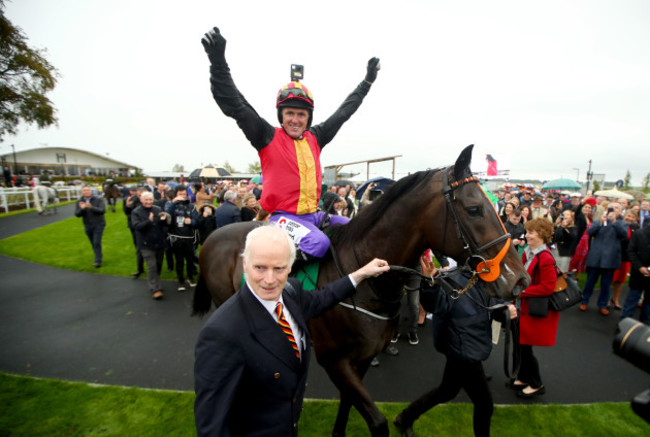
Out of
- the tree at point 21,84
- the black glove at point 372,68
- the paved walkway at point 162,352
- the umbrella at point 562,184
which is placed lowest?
the paved walkway at point 162,352

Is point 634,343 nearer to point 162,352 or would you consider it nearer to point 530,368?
point 530,368

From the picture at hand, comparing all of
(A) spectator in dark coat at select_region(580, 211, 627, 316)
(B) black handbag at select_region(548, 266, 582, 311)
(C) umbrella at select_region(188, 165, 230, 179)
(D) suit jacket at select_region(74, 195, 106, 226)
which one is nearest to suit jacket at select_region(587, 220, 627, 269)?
(A) spectator in dark coat at select_region(580, 211, 627, 316)

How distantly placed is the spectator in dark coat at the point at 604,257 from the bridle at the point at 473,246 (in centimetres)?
581

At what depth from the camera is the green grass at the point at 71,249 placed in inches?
331

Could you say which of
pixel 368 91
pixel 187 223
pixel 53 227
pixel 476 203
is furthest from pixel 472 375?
pixel 53 227

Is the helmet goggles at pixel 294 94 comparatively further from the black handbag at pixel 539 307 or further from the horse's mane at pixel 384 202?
the black handbag at pixel 539 307

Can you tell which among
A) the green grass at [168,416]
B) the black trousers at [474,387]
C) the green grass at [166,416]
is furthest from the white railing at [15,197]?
the black trousers at [474,387]

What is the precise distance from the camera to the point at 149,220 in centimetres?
656

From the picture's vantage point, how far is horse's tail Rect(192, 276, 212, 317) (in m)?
4.20

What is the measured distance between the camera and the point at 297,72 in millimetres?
2898

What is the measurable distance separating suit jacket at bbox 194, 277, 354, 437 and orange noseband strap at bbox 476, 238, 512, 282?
137 cm

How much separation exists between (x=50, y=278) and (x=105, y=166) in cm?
7013

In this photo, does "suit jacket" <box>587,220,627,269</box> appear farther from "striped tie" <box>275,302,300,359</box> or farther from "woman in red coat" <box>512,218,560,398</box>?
"striped tie" <box>275,302,300,359</box>

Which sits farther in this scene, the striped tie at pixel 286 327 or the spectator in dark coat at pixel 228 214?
Result: the spectator in dark coat at pixel 228 214
